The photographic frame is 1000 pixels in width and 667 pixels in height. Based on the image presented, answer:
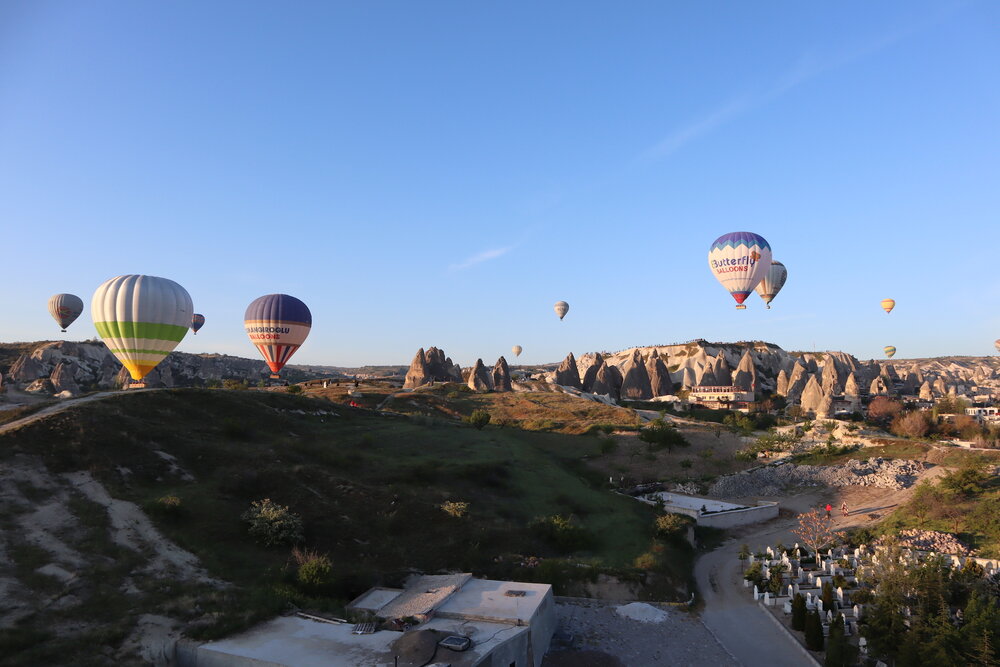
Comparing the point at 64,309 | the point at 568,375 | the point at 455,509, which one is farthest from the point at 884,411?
the point at 64,309

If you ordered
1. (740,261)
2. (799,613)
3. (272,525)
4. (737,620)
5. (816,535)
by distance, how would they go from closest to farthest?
(799,613), (737,620), (272,525), (816,535), (740,261)

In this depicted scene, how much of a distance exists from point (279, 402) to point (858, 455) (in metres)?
47.1

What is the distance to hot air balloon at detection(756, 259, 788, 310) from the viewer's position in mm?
73000

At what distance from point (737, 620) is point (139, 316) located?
33.2m

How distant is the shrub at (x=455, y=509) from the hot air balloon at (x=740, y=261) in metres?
42.0

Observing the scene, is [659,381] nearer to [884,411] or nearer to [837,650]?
[884,411]

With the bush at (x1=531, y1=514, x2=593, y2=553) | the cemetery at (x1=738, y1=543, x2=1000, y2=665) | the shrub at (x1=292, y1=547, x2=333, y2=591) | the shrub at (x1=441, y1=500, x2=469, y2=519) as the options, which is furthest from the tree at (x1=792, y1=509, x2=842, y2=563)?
the shrub at (x1=292, y1=547, x2=333, y2=591)

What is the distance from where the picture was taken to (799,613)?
20.7 meters

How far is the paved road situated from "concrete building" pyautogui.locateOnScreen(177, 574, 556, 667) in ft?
20.5

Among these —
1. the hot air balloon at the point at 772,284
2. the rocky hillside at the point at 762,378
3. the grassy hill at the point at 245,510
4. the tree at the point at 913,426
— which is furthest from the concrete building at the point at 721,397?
the grassy hill at the point at 245,510

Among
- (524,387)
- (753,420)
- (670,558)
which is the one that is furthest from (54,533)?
(524,387)

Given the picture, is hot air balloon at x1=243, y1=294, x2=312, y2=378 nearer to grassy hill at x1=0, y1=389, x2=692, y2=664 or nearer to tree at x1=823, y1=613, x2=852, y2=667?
grassy hill at x1=0, y1=389, x2=692, y2=664

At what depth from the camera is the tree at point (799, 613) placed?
20547mm

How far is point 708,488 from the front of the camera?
144ft
